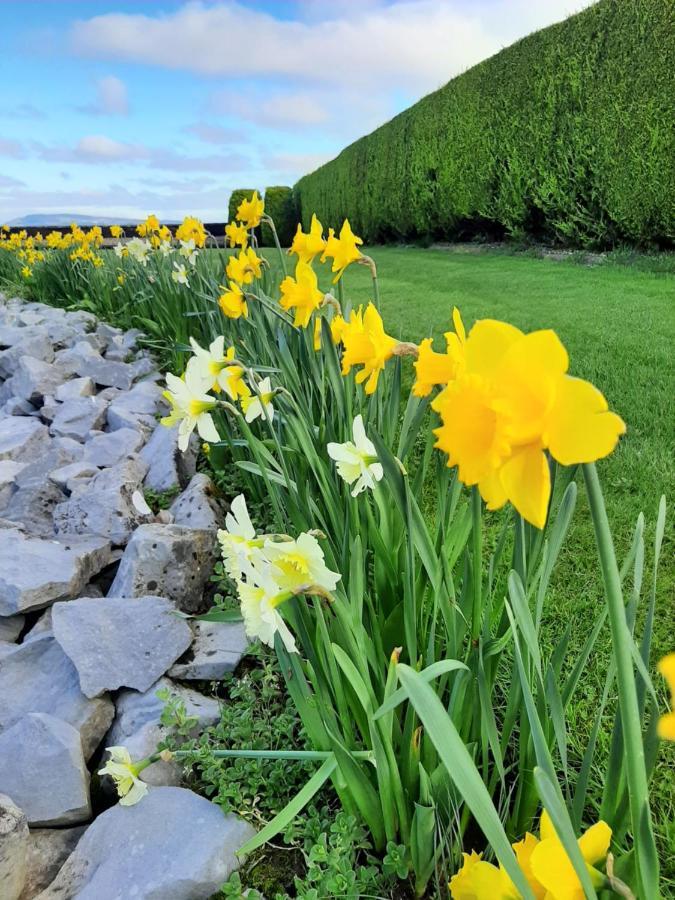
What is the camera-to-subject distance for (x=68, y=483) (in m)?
2.96

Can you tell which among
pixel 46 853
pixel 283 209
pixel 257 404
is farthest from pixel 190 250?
pixel 283 209

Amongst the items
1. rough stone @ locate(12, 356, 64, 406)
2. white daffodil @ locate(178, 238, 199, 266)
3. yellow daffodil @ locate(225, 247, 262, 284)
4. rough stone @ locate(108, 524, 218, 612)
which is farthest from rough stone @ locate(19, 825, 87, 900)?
white daffodil @ locate(178, 238, 199, 266)

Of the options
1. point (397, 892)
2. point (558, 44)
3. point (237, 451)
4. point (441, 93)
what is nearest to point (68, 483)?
point (237, 451)

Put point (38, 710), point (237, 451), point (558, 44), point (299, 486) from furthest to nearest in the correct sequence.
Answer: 1. point (558, 44)
2. point (237, 451)
3. point (299, 486)
4. point (38, 710)

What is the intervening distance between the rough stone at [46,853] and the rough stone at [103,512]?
1.15 meters

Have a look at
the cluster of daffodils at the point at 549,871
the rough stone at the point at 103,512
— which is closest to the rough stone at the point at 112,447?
the rough stone at the point at 103,512

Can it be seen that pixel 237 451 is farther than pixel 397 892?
Yes

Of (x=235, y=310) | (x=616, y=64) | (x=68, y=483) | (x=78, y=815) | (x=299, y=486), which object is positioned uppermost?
(x=616, y=64)

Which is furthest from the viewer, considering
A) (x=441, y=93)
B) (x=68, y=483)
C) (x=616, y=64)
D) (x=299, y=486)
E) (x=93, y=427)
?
(x=441, y=93)

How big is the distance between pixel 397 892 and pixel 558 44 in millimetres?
9606

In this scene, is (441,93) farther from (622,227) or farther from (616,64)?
(622,227)

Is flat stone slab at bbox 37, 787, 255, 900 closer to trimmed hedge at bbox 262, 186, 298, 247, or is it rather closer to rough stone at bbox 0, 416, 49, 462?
rough stone at bbox 0, 416, 49, 462

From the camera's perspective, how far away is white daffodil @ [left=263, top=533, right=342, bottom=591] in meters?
0.98

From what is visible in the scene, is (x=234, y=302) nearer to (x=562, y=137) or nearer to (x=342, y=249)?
(x=342, y=249)
